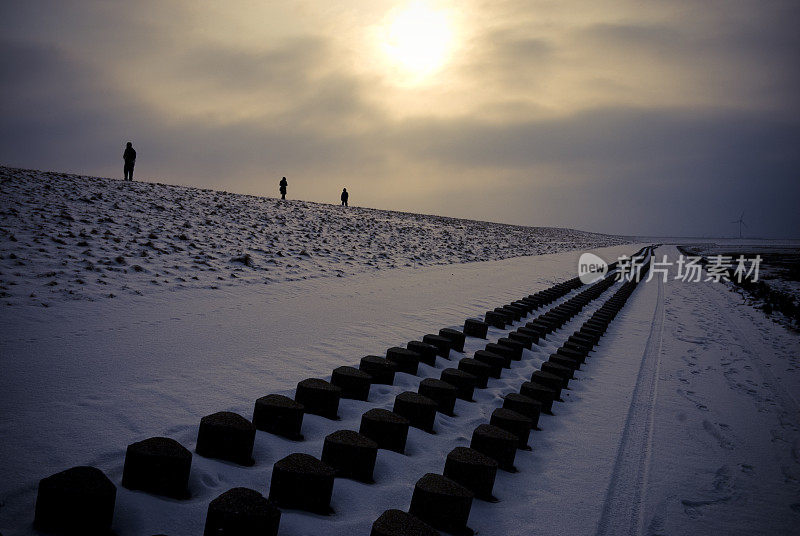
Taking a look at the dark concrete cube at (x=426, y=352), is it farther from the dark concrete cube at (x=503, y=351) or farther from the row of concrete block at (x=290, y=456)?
the dark concrete cube at (x=503, y=351)

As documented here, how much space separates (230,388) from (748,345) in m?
8.33

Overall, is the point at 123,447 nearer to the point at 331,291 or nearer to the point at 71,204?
the point at 331,291

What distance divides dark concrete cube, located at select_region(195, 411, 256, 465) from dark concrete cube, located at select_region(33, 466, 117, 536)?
0.66m

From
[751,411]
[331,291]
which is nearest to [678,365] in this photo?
[751,411]

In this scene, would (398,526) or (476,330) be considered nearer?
(398,526)

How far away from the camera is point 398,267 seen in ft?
42.8

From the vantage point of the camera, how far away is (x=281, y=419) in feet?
8.77

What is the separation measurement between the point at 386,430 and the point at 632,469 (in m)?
1.73

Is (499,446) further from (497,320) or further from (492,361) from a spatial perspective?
(497,320)

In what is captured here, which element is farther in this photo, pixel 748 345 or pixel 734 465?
pixel 748 345

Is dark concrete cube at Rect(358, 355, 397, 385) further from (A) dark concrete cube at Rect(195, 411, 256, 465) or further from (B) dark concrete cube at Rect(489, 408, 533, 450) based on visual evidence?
(A) dark concrete cube at Rect(195, 411, 256, 465)

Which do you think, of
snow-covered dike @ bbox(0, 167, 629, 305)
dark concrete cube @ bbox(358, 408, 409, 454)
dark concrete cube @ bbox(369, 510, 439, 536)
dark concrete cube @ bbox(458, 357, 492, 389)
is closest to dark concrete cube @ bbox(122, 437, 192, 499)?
dark concrete cube @ bbox(369, 510, 439, 536)

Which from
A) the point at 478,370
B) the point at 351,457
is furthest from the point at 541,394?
the point at 351,457

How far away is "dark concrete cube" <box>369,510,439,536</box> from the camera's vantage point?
1.75 meters
